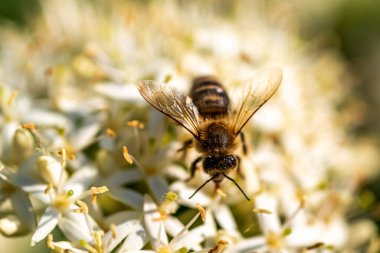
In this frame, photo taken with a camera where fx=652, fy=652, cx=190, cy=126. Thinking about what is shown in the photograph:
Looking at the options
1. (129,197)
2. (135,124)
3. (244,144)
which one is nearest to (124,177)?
(129,197)

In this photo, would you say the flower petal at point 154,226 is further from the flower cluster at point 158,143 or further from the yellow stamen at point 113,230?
the yellow stamen at point 113,230

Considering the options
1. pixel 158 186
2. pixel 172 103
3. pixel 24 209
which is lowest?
pixel 24 209

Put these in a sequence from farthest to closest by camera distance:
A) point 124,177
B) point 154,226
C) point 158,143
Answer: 1. point 158,143
2. point 124,177
3. point 154,226

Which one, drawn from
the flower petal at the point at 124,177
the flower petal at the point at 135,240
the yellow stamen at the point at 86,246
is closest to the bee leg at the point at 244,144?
the flower petal at the point at 124,177

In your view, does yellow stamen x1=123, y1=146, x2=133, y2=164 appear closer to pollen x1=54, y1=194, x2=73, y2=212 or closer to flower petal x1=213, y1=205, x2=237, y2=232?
pollen x1=54, y1=194, x2=73, y2=212

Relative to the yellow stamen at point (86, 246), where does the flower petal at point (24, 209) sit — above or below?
above

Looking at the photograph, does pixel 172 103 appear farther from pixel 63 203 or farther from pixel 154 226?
pixel 63 203
